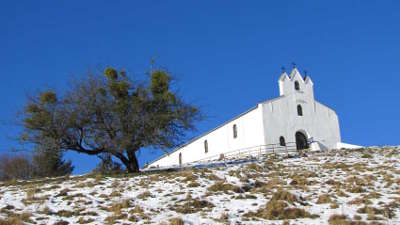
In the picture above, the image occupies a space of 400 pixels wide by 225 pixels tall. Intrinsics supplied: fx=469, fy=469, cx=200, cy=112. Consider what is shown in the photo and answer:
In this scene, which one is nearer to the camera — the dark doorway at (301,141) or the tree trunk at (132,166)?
the tree trunk at (132,166)

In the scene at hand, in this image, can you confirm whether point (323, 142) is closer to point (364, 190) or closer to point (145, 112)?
Answer: point (145, 112)

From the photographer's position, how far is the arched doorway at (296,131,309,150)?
168 ft

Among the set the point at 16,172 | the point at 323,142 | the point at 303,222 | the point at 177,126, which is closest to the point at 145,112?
the point at 177,126

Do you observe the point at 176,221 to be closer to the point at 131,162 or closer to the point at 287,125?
the point at 131,162

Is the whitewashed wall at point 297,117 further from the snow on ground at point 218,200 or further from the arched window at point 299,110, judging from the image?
the snow on ground at point 218,200

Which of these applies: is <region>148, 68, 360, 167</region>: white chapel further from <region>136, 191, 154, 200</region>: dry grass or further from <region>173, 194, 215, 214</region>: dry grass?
<region>173, 194, 215, 214</region>: dry grass

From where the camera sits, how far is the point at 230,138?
54.1 m

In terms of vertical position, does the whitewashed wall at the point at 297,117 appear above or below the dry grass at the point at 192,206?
above

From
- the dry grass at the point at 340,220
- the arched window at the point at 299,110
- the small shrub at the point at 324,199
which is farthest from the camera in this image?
the arched window at the point at 299,110

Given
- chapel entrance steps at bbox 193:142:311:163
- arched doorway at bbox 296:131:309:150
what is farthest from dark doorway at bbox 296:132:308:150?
chapel entrance steps at bbox 193:142:311:163

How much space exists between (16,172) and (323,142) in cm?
3657

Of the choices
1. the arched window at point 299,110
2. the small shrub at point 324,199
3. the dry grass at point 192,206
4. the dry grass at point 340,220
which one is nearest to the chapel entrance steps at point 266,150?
the arched window at point 299,110

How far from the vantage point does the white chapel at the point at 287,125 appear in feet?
162

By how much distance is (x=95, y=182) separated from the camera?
24.1 meters
